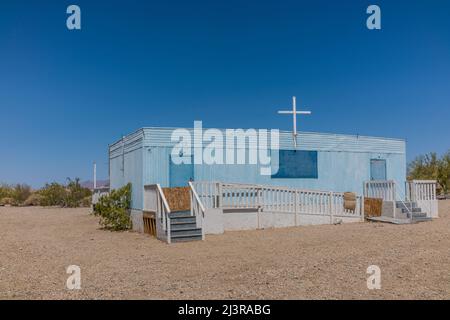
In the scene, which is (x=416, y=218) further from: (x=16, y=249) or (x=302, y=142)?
(x=16, y=249)

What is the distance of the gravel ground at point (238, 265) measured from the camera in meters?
6.11

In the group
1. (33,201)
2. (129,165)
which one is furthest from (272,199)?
(33,201)

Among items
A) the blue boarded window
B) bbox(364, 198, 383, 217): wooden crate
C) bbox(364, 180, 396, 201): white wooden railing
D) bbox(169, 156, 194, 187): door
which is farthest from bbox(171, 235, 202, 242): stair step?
bbox(364, 180, 396, 201): white wooden railing

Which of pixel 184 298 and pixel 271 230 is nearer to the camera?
pixel 184 298

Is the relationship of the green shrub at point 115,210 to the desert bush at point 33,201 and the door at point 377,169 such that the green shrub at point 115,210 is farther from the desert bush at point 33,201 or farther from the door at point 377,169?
the desert bush at point 33,201

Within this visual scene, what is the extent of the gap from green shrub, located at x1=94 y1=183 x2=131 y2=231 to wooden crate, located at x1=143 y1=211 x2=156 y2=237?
4.91ft

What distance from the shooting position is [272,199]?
15312 mm

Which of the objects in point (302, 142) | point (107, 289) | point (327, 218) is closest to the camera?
point (107, 289)

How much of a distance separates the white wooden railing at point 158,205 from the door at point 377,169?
10138 mm

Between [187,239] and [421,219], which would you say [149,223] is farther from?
[421,219]

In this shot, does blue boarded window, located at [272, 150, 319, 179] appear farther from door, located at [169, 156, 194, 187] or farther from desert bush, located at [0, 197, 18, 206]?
desert bush, located at [0, 197, 18, 206]

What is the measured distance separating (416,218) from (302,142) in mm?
5109
